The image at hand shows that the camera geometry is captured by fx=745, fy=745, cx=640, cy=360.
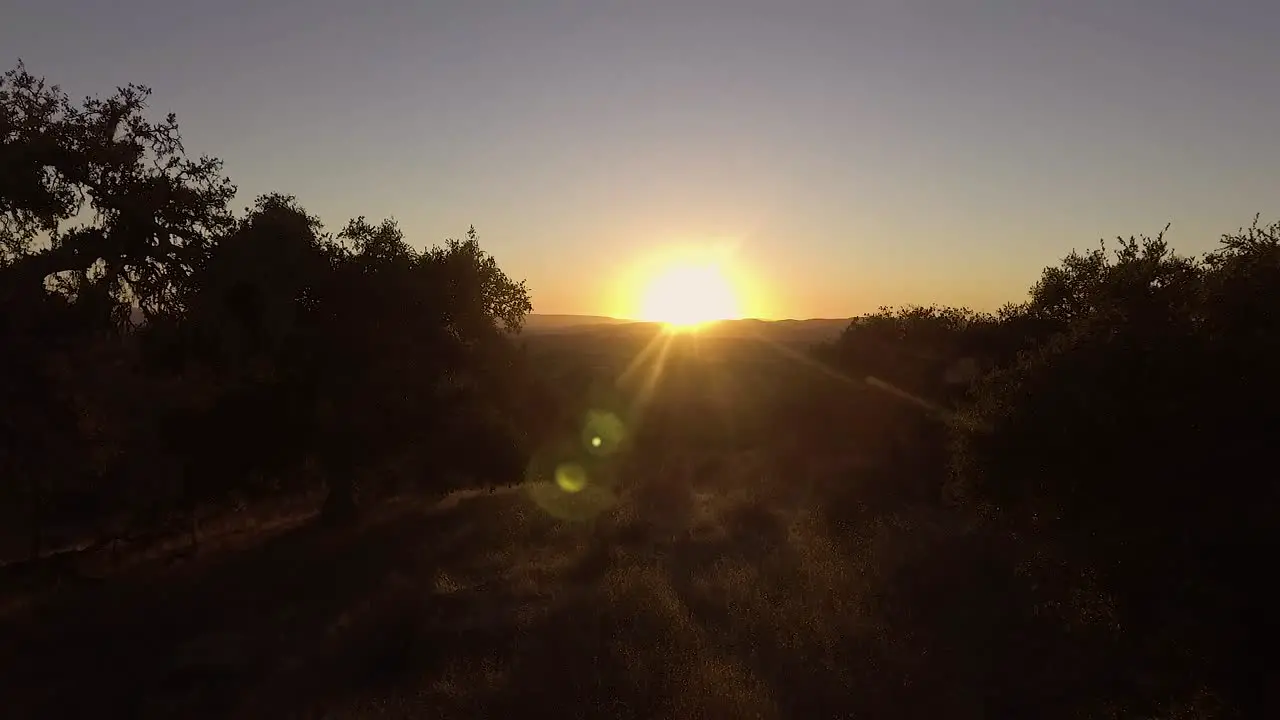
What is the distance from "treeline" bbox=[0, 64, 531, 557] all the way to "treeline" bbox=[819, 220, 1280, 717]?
58.9 feet

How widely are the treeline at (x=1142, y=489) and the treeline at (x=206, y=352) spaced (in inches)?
707

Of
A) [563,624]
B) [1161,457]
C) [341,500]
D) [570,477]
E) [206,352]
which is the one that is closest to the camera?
[1161,457]

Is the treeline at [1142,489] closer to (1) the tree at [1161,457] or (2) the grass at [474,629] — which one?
(1) the tree at [1161,457]

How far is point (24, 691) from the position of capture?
44.7ft

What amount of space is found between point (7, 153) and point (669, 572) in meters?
18.6

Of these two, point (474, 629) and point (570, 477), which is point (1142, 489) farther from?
point (570, 477)

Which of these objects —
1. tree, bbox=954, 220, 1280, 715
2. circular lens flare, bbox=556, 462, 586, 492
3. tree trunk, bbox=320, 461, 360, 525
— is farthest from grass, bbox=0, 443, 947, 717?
circular lens flare, bbox=556, 462, 586, 492

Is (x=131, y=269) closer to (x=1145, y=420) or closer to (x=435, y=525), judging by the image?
(x=435, y=525)

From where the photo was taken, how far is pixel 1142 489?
10211 millimetres

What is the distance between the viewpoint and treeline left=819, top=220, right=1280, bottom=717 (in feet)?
30.6

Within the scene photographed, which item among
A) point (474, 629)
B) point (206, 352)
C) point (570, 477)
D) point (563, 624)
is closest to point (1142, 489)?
point (563, 624)

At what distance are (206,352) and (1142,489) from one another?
22866mm

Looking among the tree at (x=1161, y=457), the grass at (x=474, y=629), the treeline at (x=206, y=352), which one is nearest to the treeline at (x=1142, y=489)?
the tree at (x=1161, y=457)

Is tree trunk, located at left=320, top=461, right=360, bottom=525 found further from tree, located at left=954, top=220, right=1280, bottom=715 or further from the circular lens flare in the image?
tree, located at left=954, top=220, right=1280, bottom=715
